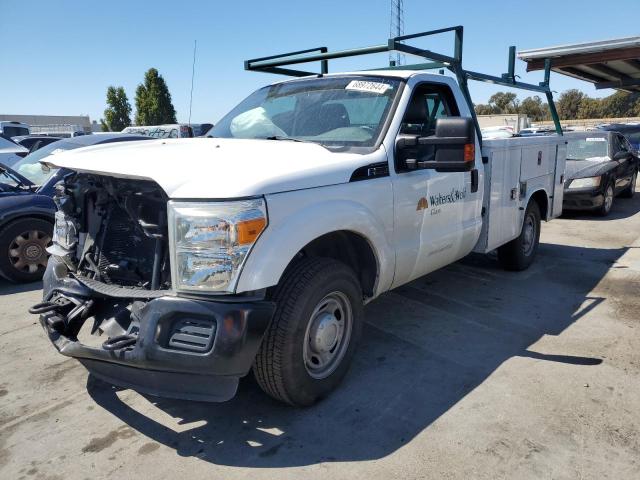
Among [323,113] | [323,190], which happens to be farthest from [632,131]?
[323,190]

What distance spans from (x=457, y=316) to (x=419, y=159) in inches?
65.8

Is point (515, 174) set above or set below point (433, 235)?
above

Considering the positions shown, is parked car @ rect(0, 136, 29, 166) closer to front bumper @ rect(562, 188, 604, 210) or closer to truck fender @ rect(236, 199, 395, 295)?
truck fender @ rect(236, 199, 395, 295)

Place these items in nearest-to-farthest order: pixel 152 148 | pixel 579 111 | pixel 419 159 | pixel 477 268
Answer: pixel 152 148 → pixel 419 159 → pixel 477 268 → pixel 579 111

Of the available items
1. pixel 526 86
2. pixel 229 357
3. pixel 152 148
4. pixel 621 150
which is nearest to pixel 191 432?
pixel 229 357

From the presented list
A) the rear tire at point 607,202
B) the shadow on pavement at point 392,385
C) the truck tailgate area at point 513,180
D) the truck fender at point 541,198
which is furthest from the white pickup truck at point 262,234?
the rear tire at point 607,202

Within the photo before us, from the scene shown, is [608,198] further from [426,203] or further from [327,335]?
[327,335]

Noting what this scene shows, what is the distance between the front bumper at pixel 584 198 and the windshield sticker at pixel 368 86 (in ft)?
24.5

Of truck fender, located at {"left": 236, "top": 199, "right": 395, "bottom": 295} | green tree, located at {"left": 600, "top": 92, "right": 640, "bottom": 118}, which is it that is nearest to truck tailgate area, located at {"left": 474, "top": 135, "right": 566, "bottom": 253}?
truck fender, located at {"left": 236, "top": 199, "right": 395, "bottom": 295}

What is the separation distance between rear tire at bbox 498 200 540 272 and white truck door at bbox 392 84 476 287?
167cm

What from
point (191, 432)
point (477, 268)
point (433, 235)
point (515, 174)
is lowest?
point (191, 432)

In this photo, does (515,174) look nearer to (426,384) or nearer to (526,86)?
(526,86)

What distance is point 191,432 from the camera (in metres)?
2.84

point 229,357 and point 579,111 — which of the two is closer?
point 229,357
